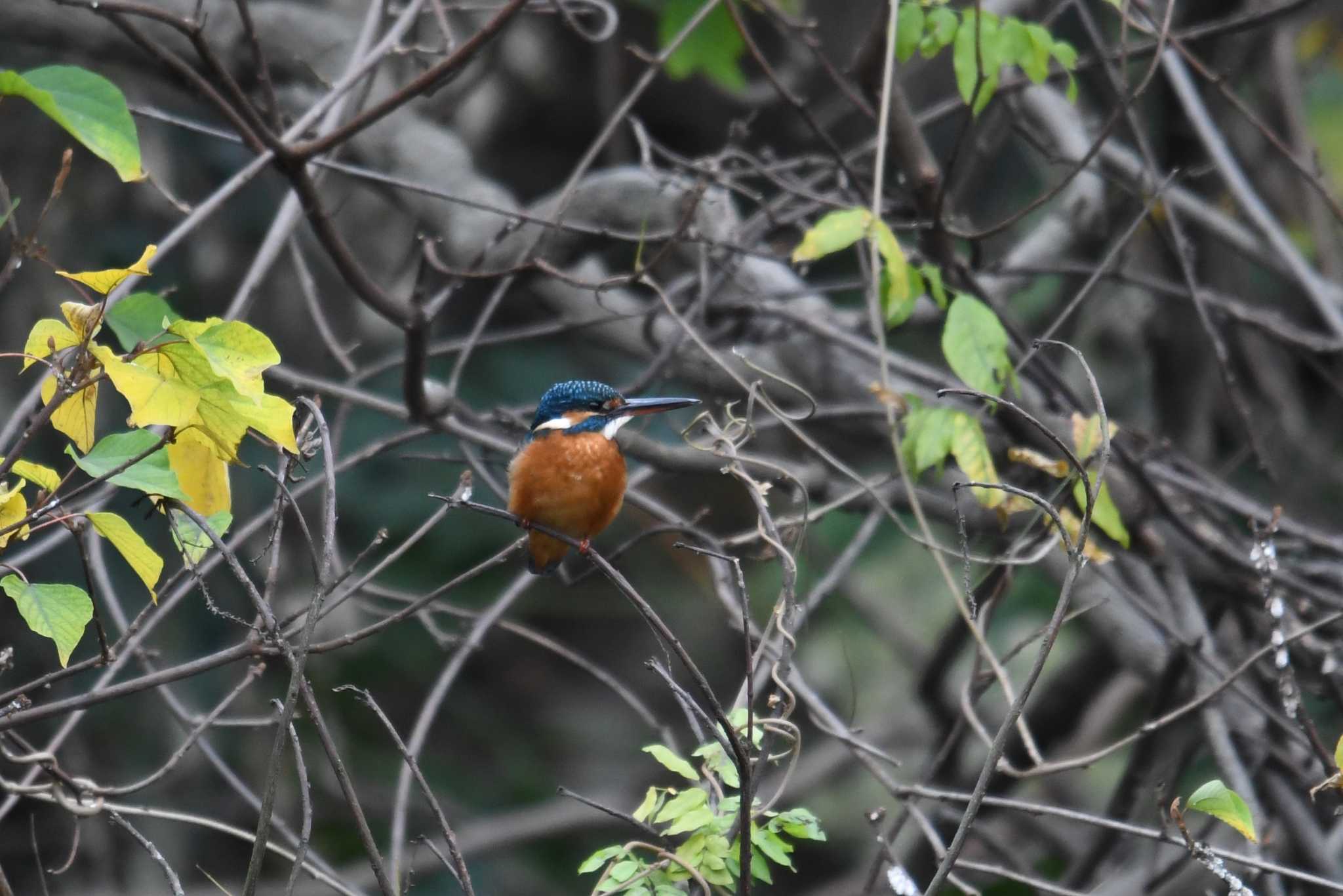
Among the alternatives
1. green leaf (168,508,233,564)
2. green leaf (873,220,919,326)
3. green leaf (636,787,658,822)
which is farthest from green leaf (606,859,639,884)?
green leaf (873,220,919,326)

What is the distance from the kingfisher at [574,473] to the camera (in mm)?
2836

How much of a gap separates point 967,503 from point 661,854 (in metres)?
1.93

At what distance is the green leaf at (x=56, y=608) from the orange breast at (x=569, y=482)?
121 cm

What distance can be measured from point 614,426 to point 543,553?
1.13 ft

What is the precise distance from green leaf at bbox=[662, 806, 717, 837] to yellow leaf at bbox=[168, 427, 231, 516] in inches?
31.4

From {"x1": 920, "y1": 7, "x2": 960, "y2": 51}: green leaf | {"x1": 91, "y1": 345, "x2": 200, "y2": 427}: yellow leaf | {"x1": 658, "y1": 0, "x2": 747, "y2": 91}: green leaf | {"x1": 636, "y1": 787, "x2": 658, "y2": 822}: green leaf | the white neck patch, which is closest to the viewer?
{"x1": 91, "y1": 345, "x2": 200, "y2": 427}: yellow leaf

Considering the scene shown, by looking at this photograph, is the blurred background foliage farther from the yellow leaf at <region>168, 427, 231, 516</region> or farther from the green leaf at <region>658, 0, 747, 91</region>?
the yellow leaf at <region>168, 427, 231, 516</region>

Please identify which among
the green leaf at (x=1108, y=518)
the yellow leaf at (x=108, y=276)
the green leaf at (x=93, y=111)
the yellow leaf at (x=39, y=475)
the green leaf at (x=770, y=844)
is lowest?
the green leaf at (x=770, y=844)

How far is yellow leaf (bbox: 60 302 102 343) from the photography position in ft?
5.55

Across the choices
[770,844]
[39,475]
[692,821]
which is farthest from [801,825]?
[39,475]

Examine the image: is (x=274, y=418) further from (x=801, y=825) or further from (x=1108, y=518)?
(x=1108, y=518)

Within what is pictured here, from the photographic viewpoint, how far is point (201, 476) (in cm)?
199

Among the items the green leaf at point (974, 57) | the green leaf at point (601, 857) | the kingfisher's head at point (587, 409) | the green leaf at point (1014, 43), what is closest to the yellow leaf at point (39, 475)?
the green leaf at point (601, 857)

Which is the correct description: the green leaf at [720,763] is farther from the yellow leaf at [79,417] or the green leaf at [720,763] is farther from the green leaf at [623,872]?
the yellow leaf at [79,417]
